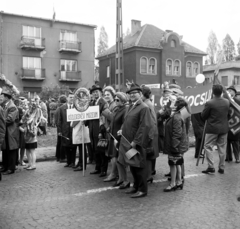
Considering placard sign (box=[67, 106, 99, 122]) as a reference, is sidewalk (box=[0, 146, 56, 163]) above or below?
below

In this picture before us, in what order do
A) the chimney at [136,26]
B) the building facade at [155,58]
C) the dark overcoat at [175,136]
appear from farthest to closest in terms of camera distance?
the chimney at [136,26] → the building facade at [155,58] → the dark overcoat at [175,136]

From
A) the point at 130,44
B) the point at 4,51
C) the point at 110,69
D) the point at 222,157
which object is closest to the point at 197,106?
the point at 222,157

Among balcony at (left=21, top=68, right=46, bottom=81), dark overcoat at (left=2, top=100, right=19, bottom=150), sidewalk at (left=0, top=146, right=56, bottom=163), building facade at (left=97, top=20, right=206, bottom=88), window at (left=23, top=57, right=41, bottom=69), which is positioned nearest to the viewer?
dark overcoat at (left=2, top=100, right=19, bottom=150)

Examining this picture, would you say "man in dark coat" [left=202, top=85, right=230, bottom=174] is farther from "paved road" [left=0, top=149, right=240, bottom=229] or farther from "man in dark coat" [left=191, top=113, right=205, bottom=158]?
"man in dark coat" [left=191, top=113, right=205, bottom=158]

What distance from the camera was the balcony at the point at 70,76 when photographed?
34.9 m

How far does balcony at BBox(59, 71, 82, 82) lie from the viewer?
34900 millimetres

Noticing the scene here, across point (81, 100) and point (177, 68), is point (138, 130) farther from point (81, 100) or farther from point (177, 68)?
point (177, 68)

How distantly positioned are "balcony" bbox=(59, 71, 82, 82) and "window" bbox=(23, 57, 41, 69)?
2.50 meters

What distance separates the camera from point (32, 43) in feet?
108

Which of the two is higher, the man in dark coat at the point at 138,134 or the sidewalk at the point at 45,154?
the man in dark coat at the point at 138,134

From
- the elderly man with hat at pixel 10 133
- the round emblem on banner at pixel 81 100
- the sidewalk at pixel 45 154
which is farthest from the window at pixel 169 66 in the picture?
the elderly man with hat at pixel 10 133

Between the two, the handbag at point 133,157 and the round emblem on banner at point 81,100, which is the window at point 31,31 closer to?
the round emblem on banner at point 81,100

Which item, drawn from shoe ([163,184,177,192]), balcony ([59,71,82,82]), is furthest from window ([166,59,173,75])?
shoe ([163,184,177,192])

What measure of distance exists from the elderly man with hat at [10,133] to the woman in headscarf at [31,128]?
1.00 feet
